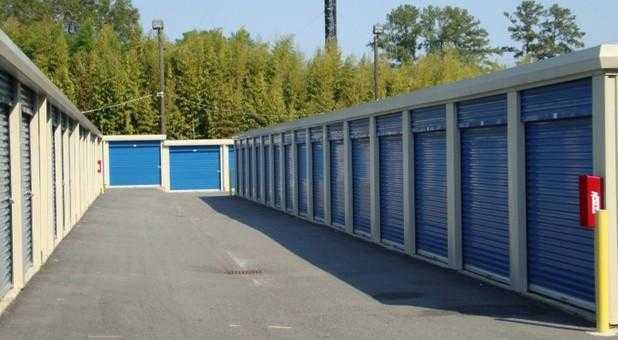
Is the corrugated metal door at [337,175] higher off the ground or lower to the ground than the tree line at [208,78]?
lower

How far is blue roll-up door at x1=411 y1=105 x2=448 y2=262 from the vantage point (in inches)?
618

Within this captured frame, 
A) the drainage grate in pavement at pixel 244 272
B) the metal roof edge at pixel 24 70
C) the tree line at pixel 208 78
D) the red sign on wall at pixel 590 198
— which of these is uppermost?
the tree line at pixel 208 78

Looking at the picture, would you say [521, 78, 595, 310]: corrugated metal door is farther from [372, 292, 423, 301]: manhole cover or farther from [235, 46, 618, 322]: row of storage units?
[372, 292, 423, 301]: manhole cover

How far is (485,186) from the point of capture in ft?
45.5

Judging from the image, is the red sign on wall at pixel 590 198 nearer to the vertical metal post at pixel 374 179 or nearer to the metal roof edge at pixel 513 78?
the metal roof edge at pixel 513 78

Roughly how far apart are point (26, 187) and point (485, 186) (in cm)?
660

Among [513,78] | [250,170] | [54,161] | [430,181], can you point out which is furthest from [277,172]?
[513,78]

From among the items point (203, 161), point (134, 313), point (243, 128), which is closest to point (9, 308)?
point (134, 313)

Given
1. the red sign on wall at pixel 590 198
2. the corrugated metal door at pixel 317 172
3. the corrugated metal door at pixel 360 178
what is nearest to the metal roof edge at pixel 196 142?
the corrugated metal door at pixel 317 172

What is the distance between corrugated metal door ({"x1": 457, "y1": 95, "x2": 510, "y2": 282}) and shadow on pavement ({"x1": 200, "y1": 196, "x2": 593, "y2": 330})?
1.29 feet

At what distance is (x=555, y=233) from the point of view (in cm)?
1154

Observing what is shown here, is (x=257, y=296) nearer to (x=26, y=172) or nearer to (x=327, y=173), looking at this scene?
(x=26, y=172)

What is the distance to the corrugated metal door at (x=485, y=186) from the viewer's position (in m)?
13.2

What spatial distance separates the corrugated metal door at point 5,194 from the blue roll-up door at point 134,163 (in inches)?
1378
